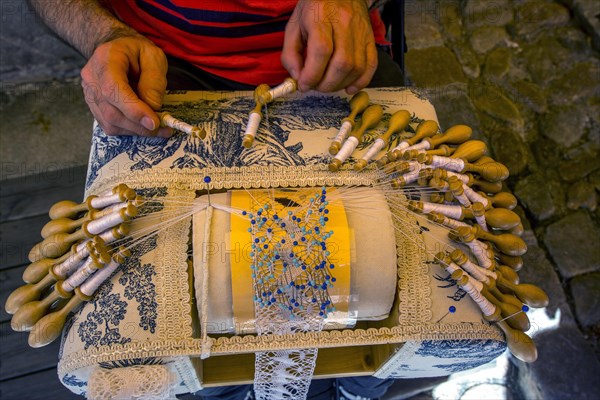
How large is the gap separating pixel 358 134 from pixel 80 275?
0.60 m

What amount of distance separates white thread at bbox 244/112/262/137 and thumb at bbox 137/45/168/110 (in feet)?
0.63

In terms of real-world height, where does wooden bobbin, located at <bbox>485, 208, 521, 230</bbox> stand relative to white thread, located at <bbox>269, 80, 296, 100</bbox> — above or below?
below

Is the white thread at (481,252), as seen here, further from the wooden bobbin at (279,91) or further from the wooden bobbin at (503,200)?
the wooden bobbin at (279,91)

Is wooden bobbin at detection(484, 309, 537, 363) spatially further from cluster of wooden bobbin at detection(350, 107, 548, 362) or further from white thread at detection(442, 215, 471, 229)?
white thread at detection(442, 215, 471, 229)

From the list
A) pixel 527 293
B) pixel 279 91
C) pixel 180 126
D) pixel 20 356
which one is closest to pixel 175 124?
pixel 180 126

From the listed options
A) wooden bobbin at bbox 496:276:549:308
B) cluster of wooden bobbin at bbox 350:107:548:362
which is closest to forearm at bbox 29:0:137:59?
cluster of wooden bobbin at bbox 350:107:548:362

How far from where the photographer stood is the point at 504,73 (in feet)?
7.22

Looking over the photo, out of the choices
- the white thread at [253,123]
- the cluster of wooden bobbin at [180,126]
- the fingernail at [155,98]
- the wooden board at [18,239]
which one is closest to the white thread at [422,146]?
the white thread at [253,123]

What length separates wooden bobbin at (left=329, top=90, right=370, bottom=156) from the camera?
39.6 inches

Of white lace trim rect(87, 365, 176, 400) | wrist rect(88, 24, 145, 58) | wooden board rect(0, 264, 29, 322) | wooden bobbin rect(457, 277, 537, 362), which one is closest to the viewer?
white lace trim rect(87, 365, 176, 400)

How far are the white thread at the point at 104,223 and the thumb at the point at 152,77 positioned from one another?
10.2 inches

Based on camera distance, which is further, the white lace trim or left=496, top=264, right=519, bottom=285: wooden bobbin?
left=496, top=264, right=519, bottom=285: wooden bobbin

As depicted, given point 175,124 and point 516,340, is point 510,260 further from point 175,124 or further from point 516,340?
point 175,124

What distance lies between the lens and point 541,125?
2.10 metres
